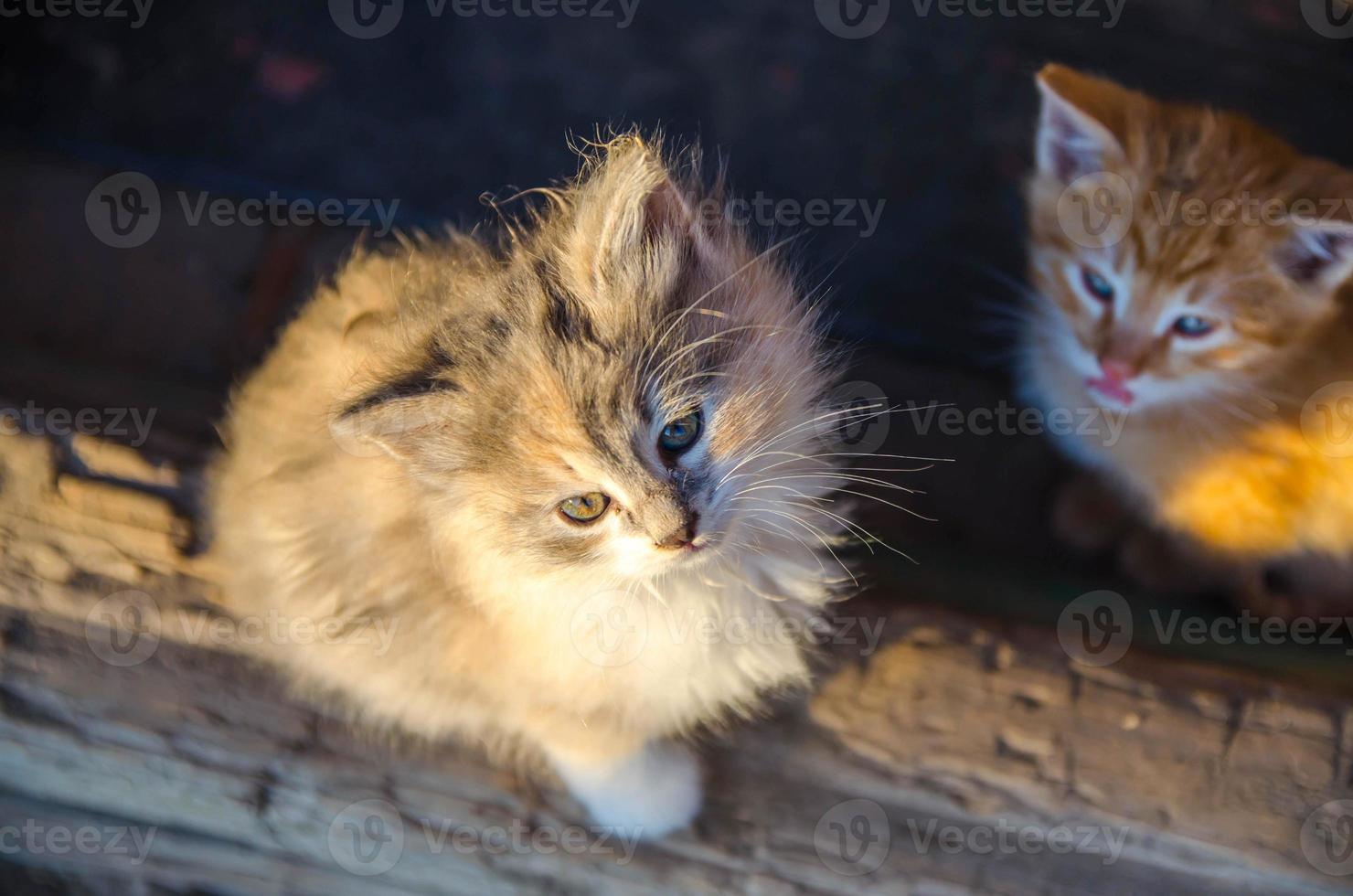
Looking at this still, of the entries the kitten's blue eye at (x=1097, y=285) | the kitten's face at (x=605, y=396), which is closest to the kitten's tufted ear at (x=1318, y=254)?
the kitten's blue eye at (x=1097, y=285)

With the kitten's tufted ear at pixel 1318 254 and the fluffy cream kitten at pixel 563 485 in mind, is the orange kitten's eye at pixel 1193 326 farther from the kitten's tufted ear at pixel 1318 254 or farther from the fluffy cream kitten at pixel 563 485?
the fluffy cream kitten at pixel 563 485

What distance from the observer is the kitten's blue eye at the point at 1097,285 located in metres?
1.82

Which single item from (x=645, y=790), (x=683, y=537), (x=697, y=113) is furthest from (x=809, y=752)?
(x=697, y=113)

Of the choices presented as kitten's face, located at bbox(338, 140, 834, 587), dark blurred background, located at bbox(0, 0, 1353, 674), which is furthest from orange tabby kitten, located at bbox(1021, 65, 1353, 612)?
kitten's face, located at bbox(338, 140, 834, 587)

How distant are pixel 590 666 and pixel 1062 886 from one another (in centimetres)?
97

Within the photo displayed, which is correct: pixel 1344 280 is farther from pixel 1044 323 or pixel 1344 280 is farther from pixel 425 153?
pixel 425 153

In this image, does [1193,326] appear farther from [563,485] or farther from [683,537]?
[563,485]

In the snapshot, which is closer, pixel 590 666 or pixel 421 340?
pixel 421 340

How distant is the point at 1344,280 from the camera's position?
170cm

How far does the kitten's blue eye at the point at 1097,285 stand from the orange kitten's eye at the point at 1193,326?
136 mm

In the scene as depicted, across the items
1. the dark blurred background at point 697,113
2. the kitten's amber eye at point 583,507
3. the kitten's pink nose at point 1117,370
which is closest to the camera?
the kitten's amber eye at point 583,507

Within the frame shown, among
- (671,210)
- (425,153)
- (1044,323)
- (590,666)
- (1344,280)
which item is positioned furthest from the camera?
(425,153)

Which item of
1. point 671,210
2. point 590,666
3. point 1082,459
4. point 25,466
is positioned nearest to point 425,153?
point 25,466

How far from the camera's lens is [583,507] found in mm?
1285
